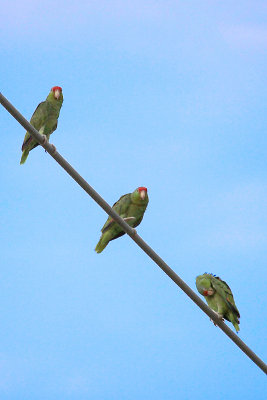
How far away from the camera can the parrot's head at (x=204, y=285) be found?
A: 7137 mm

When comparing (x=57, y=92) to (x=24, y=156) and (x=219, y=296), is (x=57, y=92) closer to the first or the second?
(x=24, y=156)

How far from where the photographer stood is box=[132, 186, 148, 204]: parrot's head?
7328mm

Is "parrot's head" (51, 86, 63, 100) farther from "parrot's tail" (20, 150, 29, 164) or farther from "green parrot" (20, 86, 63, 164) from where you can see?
"parrot's tail" (20, 150, 29, 164)

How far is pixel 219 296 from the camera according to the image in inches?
274

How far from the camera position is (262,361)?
4738 mm

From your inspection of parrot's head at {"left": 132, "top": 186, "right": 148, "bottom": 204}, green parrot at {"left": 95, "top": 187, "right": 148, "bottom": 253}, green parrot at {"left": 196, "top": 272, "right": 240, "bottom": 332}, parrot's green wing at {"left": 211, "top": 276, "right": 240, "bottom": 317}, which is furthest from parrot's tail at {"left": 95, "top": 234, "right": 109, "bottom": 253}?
parrot's green wing at {"left": 211, "top": 276, "right": 240, "bottom": 317}

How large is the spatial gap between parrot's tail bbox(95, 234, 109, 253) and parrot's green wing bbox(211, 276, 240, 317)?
1347mm

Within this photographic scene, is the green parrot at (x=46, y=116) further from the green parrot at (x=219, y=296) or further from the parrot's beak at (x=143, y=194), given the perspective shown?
the green parrot at (x=219, y=296)

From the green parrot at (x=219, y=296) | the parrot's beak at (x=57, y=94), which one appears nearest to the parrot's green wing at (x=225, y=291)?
the green parrot at (x=219, y=296)

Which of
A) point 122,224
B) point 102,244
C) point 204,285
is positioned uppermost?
point 102,244

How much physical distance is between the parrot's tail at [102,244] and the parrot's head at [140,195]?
0.58 m

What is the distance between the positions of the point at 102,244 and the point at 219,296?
5.04 feet

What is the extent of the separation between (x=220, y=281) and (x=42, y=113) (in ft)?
10.6

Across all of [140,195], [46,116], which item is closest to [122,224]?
[140,195]
